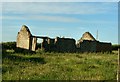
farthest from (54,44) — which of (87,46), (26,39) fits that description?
(87,46)

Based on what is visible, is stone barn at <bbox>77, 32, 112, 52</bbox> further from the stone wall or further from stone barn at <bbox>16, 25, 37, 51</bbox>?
stone barn at <bbox>16, 25, 37, 51</bbox>

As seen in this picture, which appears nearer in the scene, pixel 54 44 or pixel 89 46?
pixel 54 44

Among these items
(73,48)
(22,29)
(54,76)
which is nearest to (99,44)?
(73,48)

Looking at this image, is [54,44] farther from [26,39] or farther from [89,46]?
[89,46]

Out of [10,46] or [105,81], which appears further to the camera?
[10,46]

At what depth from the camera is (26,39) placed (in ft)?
153

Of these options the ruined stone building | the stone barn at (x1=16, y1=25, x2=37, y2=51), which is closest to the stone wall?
the ruined stone building

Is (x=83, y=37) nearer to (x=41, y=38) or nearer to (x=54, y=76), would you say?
(x=41, y=38)

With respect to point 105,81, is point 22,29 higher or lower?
higher

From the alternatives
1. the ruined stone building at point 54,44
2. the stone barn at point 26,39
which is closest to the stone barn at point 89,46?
the ruined stone building at point 54,44

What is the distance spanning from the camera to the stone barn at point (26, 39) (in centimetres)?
4600

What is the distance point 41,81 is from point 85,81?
1652 millimetres

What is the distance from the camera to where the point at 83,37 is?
56.8 meters

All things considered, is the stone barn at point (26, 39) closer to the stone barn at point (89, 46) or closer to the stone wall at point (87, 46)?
the stone barn at point (89, 46)
